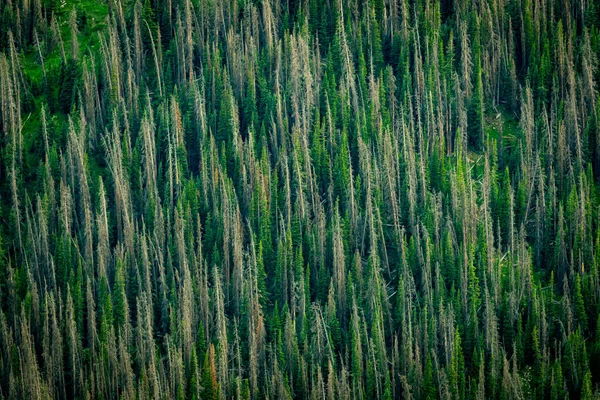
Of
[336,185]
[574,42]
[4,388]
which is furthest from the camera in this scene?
[574,42]

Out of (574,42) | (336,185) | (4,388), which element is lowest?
(4,388)

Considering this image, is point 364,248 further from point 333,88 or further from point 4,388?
point 4,388

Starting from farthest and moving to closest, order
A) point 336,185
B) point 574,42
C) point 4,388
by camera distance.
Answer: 1. point 574,42
2. point 336,185
3. point 4,388

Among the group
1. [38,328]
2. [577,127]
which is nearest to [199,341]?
[38,328]

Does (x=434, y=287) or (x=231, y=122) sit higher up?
(x=231, y=122)

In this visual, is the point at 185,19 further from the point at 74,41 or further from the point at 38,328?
the point at 38,328

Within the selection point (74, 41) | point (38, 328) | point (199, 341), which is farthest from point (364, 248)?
point (74, 41)

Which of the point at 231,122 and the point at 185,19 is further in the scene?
the point at 185,19
